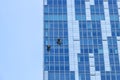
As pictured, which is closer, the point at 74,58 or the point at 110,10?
the point at 74,58

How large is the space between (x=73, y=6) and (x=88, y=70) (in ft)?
55.0

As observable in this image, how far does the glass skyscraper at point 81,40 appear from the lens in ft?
316

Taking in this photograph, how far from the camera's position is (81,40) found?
99.7 metres

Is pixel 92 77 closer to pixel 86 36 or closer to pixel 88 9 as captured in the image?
pixel 86 36

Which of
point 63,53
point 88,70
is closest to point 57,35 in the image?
point 63,53

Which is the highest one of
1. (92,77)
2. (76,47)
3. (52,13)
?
(52,13)

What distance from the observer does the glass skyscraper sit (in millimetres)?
96188

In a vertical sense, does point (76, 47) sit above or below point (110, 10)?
below

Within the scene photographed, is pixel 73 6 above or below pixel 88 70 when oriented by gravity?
above

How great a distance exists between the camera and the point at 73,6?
4099 inches

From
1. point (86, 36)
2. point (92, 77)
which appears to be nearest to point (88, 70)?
point (92, 77)

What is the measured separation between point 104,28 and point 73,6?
362 inches

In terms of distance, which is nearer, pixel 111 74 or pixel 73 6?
pixel 111 74

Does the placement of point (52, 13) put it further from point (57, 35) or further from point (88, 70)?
point (88, 70)
